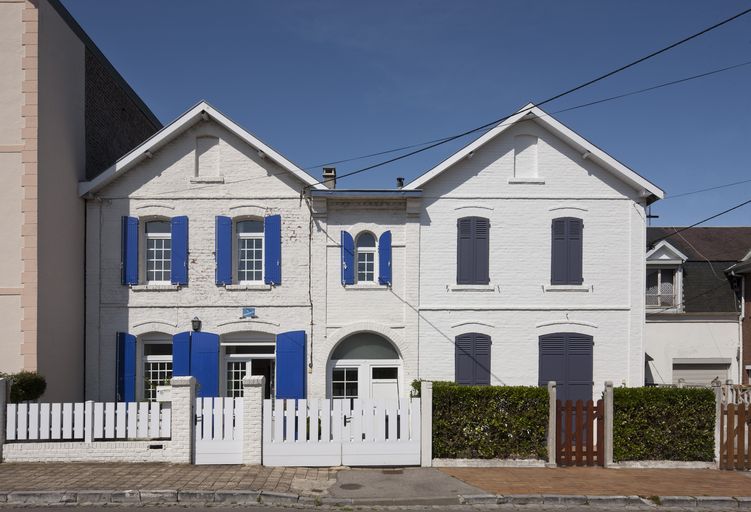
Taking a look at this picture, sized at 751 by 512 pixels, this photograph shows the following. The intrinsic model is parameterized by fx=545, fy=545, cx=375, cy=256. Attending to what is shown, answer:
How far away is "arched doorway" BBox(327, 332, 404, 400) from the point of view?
14219 millimetres

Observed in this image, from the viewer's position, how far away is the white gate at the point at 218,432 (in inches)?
418

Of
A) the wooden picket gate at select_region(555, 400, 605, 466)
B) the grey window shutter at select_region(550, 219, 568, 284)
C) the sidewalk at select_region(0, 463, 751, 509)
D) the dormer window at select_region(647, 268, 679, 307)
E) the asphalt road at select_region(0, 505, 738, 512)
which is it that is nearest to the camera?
the asphalt road at select_region(0, 505, 738, 512)

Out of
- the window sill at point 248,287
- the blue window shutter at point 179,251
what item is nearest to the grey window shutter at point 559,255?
the window sill at point 248,287

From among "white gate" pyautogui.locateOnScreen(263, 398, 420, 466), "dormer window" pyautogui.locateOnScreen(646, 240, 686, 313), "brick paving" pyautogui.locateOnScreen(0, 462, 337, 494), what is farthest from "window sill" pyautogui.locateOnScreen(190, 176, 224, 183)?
"dormer window" pyautogui.locateOnScreen(646, 240, 686, 313)

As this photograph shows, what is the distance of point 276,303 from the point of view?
553 inches

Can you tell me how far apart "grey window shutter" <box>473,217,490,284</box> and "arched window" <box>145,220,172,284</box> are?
316 inches

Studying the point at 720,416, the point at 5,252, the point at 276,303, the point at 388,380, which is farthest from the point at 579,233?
the point at 5,252

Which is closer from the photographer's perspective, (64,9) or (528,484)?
(528,484)

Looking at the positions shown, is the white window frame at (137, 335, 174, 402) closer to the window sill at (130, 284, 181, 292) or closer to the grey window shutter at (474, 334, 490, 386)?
the window sill at (130, 284, 181, 292)

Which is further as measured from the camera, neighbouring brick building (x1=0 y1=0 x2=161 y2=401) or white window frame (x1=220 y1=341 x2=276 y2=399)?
white window frame (x1=220 y1=341 x2=276 y2=399)

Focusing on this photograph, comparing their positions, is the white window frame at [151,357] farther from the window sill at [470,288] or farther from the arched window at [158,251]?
the window sill at [470,288]

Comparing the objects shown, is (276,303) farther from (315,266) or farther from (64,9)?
(64,9)

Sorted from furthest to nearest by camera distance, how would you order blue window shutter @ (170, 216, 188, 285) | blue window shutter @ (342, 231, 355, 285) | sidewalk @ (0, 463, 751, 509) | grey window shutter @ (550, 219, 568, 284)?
grey window shutter @ (550, 219, 568, 284), blue window shutter @ (342, 231, 355, 285), blue window shutter @ (170, 216, 188, 285), sidewalk @ (0, 463, 751, 509)

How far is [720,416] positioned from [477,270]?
6065 millimetres
